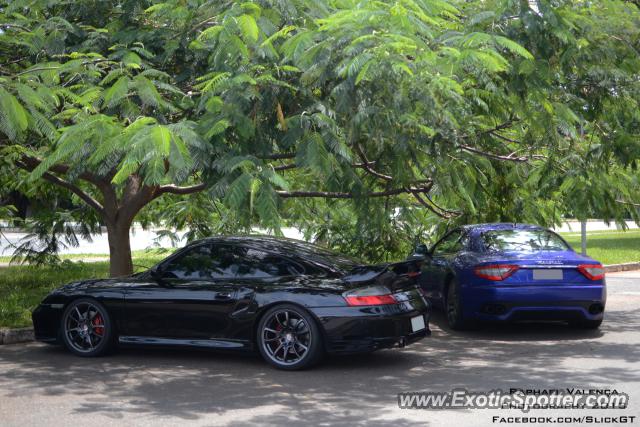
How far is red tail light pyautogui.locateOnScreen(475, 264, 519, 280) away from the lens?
34.1ft

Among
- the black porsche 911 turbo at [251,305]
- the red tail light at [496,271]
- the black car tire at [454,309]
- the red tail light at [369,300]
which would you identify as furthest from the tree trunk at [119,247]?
the red tail light at [369,300]

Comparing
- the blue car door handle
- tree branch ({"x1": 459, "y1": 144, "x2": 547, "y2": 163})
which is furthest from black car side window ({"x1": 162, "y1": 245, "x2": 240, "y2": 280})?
tree branch ({"x1": 459, "y1": 144, "x2": 547, "y2": 163})

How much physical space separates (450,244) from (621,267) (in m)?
11.1

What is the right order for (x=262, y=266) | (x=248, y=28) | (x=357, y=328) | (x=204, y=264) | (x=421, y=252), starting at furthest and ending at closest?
(x=421, y=252)
(x=204, y=264)
(x=262, y=266)
(x=248, y=28)
(x=357, y=328)

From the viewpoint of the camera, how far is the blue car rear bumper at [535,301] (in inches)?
407

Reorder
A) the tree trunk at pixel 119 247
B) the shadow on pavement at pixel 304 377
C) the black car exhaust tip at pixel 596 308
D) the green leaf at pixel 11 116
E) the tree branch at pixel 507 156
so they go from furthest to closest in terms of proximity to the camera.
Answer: the tree trunk at pixel 119 247, the tree branch at pixel 507 156, the black car exhaust tip at pixel 596 308, the green leaf at pixel 11 116, the shadow on pavement at pixel 304 377

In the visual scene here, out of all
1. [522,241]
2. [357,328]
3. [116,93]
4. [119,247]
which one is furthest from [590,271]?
[119,247]

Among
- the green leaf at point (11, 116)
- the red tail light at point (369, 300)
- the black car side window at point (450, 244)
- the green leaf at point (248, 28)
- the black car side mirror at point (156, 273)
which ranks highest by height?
the green leaf at point (248, 28)

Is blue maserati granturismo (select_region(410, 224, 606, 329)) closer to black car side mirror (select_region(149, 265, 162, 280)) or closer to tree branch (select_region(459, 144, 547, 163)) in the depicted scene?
tree branch (select_region(459, 144, 547, 163))

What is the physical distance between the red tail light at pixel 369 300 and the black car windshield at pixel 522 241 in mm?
2925

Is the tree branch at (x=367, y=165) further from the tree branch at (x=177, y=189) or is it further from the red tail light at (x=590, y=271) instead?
the tree branch at (x=177, y=189)

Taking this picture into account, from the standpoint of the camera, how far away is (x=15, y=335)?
10.4 metres

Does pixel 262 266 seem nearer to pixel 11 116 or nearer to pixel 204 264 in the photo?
pixel 204 264

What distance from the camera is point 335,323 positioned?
8258 mm
